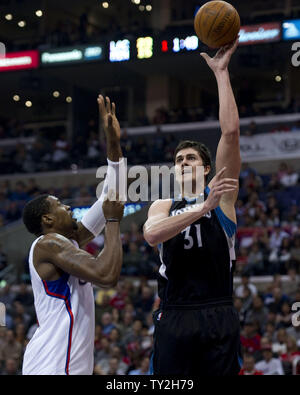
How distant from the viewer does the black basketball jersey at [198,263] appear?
4734 millimetres

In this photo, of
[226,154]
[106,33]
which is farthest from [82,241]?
[106,33]

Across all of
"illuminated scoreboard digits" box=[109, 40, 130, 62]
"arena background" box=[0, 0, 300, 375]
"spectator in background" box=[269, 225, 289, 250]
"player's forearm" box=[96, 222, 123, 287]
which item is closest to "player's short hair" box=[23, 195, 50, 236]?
"player's forearm" box=[96, 222, 123, 287]

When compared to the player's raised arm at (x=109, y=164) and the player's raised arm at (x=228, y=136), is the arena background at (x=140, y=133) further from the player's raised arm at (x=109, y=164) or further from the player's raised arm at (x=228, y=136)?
the player's raised arm at (x=228, y=136)

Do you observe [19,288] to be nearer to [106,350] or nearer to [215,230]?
[106,350]

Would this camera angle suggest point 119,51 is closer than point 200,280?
No

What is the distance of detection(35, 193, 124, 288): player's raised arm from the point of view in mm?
4465

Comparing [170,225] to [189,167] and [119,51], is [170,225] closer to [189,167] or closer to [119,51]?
[189,167]

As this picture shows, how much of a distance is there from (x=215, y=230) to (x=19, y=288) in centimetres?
1234

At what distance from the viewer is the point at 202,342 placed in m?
4.68

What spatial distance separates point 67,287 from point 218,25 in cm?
211

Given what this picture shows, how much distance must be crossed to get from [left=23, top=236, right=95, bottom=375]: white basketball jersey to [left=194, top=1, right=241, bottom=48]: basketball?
1.97 m

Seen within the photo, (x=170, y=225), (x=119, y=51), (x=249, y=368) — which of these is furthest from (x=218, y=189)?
(x=119, y=51)

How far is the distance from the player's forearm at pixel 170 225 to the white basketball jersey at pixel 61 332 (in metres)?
0.61

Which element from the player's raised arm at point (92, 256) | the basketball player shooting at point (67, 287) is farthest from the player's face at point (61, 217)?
the player's raised arm at point (92, 256)
